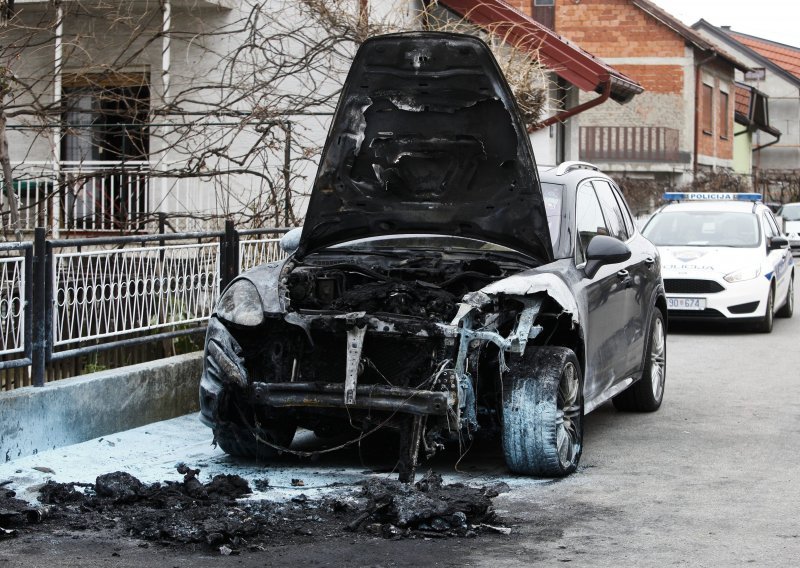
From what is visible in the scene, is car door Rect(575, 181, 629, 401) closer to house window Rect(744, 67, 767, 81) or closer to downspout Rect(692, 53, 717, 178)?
downspout Rect(692, 53, 717, 178)

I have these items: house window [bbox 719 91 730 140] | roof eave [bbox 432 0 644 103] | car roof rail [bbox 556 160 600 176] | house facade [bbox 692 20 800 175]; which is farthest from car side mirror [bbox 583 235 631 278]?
house facade [bbox 692 20 800 175]

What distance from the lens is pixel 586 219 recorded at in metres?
8.41

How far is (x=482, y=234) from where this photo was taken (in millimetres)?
7848

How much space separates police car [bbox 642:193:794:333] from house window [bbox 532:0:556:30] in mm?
22577

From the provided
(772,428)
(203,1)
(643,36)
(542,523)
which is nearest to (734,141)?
(643,36)

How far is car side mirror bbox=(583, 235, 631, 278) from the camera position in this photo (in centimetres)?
779

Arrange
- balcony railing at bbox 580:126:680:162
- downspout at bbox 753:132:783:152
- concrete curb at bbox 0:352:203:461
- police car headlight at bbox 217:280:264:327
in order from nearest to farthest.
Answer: police car headlight at bbox 217:280:264:327 < concrete curb at bbox 0:352:203:461 < balcony railing at bbox 580:126:680:162 < downspout at bbox 753:132:783:152

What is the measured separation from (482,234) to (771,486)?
2.26 metres

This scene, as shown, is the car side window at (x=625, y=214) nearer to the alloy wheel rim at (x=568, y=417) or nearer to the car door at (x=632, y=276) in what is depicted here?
the car door at (x=632, y=276)

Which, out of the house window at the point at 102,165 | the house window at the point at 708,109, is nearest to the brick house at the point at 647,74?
the house window at the point at 708,109

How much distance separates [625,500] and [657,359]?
3310 mm

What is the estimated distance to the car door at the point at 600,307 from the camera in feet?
25.5

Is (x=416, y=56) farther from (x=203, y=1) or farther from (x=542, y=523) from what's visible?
(x=203, y=1)

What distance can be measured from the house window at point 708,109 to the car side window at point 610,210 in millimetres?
33763
